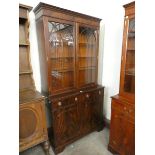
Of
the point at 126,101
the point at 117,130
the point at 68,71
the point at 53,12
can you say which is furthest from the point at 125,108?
the point at 53,12

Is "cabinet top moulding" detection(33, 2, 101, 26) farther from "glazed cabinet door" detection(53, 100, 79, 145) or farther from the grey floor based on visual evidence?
the grey floor

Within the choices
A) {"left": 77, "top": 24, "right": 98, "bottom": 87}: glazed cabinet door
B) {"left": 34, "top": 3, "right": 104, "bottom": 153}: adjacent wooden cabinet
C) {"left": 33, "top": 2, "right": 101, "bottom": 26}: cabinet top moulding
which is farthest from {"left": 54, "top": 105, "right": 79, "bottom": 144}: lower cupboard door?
{"left": 33, "top": 2, "right": 101, "bottom": 26}: cabinet top moulding

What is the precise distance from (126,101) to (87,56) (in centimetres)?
100

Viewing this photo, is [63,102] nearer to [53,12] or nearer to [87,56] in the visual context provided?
[87,56]

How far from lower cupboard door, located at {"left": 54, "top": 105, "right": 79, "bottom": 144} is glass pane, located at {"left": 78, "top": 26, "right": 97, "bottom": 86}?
485 millimetres

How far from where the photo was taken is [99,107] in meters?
2.34

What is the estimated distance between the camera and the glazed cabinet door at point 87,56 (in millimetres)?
2133

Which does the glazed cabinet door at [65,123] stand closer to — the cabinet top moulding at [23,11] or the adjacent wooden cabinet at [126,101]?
the adjacent wooden cabinet at [126,101]

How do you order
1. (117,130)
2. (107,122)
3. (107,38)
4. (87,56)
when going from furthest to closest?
(107,122)
(107,38)
(87,56)
(117,130)

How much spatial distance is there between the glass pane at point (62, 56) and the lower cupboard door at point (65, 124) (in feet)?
1.11

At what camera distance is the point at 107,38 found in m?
2.38

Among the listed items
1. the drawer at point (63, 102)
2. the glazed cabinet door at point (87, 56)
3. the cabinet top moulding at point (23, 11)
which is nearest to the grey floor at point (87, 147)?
the drawer at point (63, 102)
